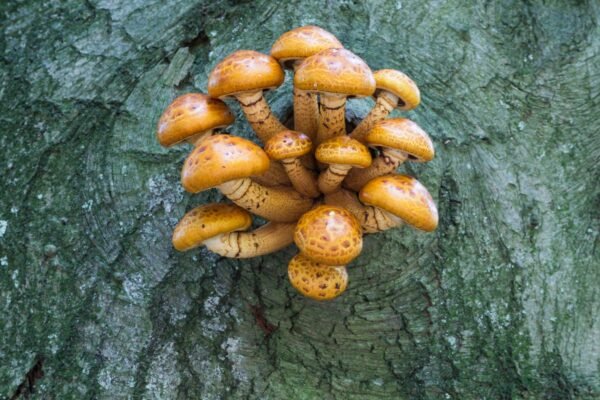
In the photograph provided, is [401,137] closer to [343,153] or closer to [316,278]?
[343,153]

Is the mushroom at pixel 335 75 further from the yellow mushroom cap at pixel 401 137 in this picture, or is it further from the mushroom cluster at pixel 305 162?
the yellow mushroom cap at pixel 401 137

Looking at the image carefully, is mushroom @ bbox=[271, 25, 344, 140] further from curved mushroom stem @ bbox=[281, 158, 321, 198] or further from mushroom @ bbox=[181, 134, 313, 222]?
mushroom @ bbox=[181, 134, 313, 222]

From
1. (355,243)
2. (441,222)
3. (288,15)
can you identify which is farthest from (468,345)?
(288,15)

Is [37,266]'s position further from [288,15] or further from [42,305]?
[288,15]

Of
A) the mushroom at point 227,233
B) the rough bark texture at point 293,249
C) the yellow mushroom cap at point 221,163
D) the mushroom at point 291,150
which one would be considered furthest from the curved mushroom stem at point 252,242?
the yellow mushroom cap at point 221,163

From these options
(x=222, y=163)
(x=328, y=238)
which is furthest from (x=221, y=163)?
(x=328, y=238)

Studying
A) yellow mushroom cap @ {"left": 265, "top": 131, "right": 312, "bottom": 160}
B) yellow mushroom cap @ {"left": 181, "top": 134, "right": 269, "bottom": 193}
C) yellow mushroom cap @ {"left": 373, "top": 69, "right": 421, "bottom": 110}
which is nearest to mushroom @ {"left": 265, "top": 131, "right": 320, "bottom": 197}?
yellow mushroom cap @ {"left": 265, "top": 131, "right": 312, "bottom": 160}
